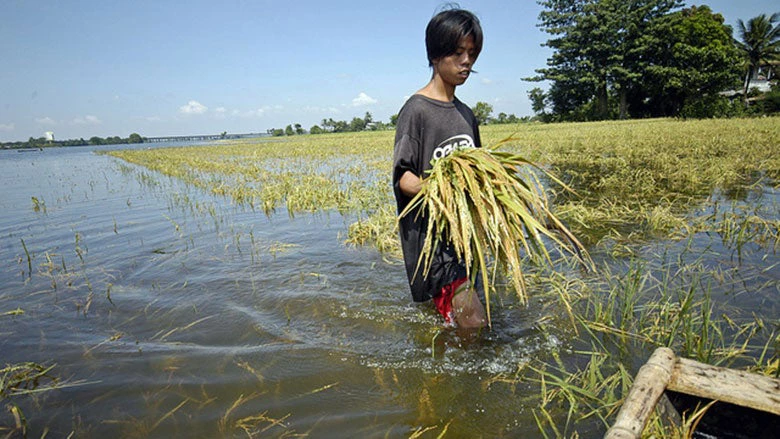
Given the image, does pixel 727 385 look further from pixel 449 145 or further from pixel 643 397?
pixel 449 145

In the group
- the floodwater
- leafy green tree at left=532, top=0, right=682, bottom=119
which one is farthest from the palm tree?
the floodwater

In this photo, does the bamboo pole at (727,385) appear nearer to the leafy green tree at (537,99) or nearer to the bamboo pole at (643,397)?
the bamboo pole at (643,397)

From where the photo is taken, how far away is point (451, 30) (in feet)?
6.02

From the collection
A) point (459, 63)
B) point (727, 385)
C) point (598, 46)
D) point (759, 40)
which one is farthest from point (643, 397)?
point (759, 40)

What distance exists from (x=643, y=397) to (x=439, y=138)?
1.37 meters

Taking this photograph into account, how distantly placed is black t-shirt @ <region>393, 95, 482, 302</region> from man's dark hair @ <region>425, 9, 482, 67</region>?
0.25 meters

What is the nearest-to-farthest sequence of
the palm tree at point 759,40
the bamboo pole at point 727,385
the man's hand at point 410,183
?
the bamboo pole at point 727,385
the man's hand at point 410,183
the palm tree at point 759,40

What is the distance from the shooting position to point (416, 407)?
178 cm

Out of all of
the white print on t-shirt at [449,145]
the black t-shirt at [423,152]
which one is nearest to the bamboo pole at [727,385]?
the black t-shirt at [423,152]

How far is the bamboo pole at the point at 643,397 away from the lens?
0.98 meters

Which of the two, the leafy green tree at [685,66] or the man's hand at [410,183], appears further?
the leafy green tree at [685,66]

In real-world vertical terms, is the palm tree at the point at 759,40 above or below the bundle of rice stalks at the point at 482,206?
above

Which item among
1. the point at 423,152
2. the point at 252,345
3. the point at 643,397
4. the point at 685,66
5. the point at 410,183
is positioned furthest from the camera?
the point at 685,66

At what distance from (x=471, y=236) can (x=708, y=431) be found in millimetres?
1092
